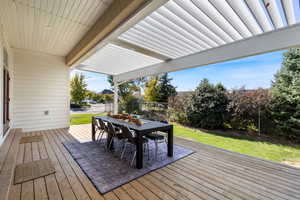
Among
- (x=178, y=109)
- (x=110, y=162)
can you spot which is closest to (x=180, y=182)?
(x=110, y=162)

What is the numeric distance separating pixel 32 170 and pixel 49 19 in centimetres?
305

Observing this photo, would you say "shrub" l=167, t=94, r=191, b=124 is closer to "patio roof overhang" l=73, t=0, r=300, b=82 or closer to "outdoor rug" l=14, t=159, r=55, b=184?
"patio roof overhang" l=73, t=0, r=300, b=82

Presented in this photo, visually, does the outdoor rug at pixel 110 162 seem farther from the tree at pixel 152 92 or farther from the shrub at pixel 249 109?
the tree at pixel 152 92

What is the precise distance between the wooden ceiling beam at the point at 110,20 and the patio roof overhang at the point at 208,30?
0.08 metres

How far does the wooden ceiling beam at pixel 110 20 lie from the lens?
1940 mm

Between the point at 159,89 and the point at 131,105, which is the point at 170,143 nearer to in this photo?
the point at 131,105

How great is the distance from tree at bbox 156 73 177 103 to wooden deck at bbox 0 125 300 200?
7575mm

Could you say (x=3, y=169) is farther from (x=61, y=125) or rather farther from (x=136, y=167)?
(x=61, y=125)

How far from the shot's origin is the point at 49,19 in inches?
114

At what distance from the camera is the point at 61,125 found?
5.72 m

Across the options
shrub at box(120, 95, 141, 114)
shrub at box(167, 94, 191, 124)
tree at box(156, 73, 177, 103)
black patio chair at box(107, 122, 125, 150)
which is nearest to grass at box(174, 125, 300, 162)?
shrub at box(167, 94, 191, 124)

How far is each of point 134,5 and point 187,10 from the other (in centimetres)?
101

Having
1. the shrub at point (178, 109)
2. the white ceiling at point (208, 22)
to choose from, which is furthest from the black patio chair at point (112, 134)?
the shrub at point (178, 109)

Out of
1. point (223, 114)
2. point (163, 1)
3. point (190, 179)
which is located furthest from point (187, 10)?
point (223, 114)
